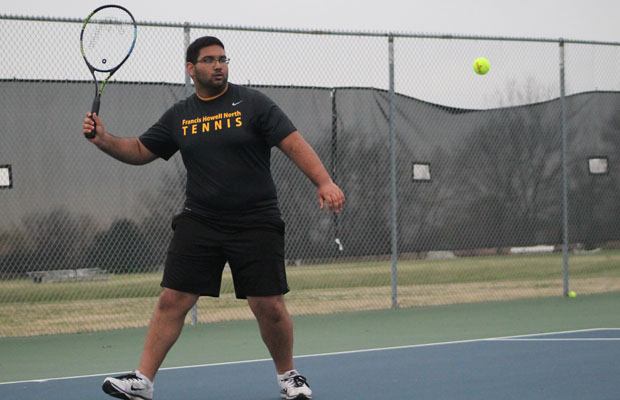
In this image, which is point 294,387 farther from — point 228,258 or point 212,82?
point 212,82

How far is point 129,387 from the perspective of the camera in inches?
164

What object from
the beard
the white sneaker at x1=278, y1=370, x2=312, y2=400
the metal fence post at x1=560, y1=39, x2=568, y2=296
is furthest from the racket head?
the metal fence post at x1=560, y1=39, x2=568, y2=296

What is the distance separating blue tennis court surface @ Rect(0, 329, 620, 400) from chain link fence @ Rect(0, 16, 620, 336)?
2296 mm

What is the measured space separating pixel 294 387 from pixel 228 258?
672mm

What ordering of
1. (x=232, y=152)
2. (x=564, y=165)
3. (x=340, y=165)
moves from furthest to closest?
(x=564, y=165), (x=340, y=165), (x=232, y=152)

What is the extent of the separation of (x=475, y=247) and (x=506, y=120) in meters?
1.37

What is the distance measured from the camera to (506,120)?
32.6ft

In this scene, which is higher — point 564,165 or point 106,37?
point 106,37

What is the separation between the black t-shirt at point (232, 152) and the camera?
427 centimetres

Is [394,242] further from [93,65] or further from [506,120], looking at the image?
[93,65]

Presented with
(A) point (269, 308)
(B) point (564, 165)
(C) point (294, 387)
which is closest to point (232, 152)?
(A) point (269, 308)

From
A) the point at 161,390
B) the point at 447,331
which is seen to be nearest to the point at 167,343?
the point at 161,390

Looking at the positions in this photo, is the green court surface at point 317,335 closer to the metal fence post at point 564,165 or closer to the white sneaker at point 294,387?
the metal fence post at point 564,165

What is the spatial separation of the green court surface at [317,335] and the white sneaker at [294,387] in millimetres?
1630
